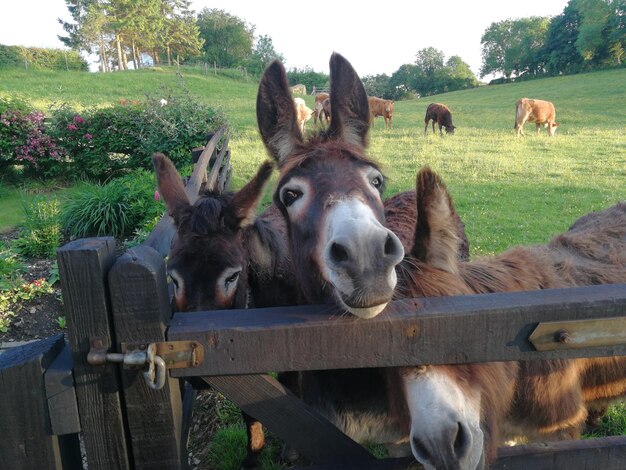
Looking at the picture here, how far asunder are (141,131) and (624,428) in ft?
38.3

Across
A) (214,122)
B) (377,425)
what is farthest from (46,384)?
(214,122)

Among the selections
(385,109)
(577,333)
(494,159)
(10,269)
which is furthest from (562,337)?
(385,109)

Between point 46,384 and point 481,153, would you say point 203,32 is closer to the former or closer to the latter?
point 481,153

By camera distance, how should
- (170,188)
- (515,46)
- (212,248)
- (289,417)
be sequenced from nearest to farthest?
(289,417) < (212,248) < (170,188) < (515,46)

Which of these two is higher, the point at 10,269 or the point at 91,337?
the point at 91,337

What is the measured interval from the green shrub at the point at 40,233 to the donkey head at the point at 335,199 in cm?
658

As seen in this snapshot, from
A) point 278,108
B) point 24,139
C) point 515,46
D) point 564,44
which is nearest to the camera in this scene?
point 278,108

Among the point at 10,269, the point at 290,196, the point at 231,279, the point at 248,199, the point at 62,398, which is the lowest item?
the point at 10,269

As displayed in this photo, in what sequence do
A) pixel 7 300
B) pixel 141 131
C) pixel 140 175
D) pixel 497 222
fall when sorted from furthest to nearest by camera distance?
1. pixel 141 131
2. pixel 140 175
3. pixel 497 222
4. pixel 7 300

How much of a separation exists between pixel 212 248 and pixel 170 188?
764 millimetres

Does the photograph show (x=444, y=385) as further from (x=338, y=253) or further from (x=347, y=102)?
(x=347, y=102)

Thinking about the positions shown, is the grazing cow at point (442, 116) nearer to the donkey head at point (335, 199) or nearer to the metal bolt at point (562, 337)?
the donkey head at point (335, 199)

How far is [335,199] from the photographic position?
185 cm

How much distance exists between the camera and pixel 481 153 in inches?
671
